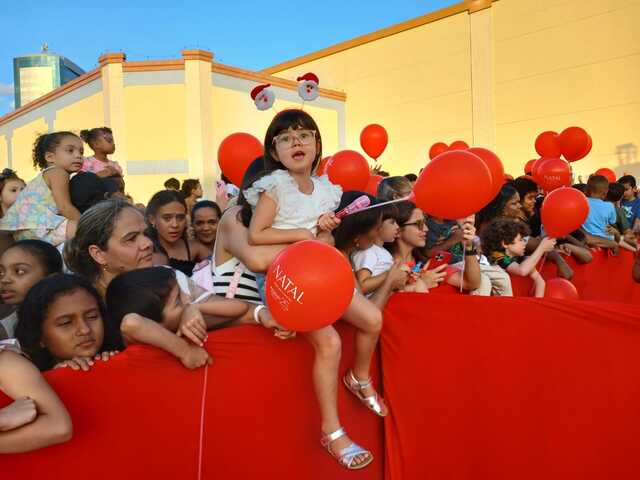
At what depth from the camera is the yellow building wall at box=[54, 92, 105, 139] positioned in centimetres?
1755

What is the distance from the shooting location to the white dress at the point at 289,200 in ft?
8.96

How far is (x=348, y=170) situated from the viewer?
4.70m

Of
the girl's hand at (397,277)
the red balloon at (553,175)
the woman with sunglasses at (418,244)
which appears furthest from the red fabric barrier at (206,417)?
the red balloon at (553,175)

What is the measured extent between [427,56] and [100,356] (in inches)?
687

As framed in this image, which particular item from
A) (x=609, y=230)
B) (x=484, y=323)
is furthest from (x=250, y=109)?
(x=484, y=323)

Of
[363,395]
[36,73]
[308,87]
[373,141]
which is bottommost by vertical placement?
[363,395]

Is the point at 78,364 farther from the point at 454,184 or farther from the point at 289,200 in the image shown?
the point at 454,184

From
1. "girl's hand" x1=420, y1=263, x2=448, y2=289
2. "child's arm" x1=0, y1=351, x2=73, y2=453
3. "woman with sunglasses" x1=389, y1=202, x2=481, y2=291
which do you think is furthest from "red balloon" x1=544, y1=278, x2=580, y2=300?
"child's arm" x1=0, y1=351, x2=73, y2=453

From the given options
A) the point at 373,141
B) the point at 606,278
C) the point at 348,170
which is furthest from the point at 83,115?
the point at 606,278

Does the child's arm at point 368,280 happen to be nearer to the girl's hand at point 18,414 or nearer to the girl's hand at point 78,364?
the girl's hand at point 78,364

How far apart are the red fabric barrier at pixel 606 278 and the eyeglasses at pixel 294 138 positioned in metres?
4.00

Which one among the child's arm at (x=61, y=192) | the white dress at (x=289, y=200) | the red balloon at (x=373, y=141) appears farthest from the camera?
the red balloon at (x=373, y=141)

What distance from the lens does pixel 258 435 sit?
7.77 ft

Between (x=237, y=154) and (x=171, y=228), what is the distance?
108cm
